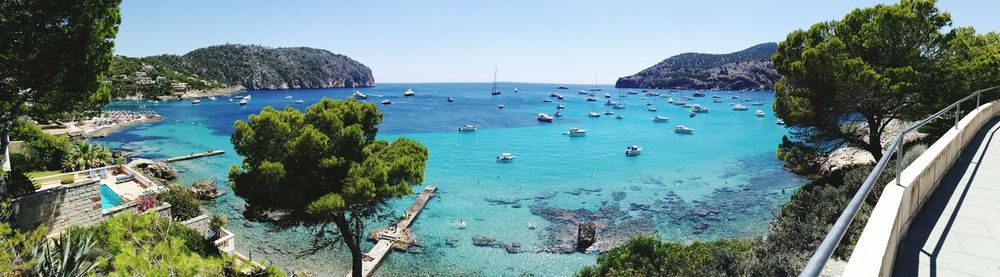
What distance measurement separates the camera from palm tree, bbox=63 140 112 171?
2764 cm

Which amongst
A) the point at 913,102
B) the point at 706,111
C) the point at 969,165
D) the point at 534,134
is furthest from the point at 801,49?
the point at 706,111

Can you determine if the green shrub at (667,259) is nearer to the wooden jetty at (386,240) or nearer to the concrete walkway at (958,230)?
the concrete walkway at (958,230)

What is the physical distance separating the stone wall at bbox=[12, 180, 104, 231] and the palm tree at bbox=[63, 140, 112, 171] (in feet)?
45.6

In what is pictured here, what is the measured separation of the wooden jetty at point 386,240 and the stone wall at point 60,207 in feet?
30.9

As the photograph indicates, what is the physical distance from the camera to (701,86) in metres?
192

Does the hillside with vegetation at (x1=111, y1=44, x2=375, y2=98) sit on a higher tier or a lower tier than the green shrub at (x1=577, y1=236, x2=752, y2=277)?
higher

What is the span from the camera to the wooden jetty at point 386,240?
19.1 meters

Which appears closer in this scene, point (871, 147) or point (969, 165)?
point (969, 165)

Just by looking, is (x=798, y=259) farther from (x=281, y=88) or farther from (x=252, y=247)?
(x=281, y=88)

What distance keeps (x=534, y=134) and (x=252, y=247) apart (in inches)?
1832

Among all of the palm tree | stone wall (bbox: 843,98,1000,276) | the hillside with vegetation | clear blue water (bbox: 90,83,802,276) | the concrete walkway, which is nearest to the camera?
stone wall (bbox: 843,98,1000,276)

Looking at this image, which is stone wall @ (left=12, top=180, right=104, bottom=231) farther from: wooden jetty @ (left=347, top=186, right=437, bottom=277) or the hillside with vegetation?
the hillside with vegetation

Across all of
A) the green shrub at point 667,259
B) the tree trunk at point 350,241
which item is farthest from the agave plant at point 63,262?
the green shrub at point 667,259

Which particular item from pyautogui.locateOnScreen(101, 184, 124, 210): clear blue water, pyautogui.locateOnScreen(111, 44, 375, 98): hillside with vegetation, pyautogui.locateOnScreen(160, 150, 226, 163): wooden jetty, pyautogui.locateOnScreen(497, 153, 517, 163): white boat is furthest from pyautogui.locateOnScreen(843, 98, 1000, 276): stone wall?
pyautogui.locateOnScreen(111, 44, 375, 98): hillside with vegetation
